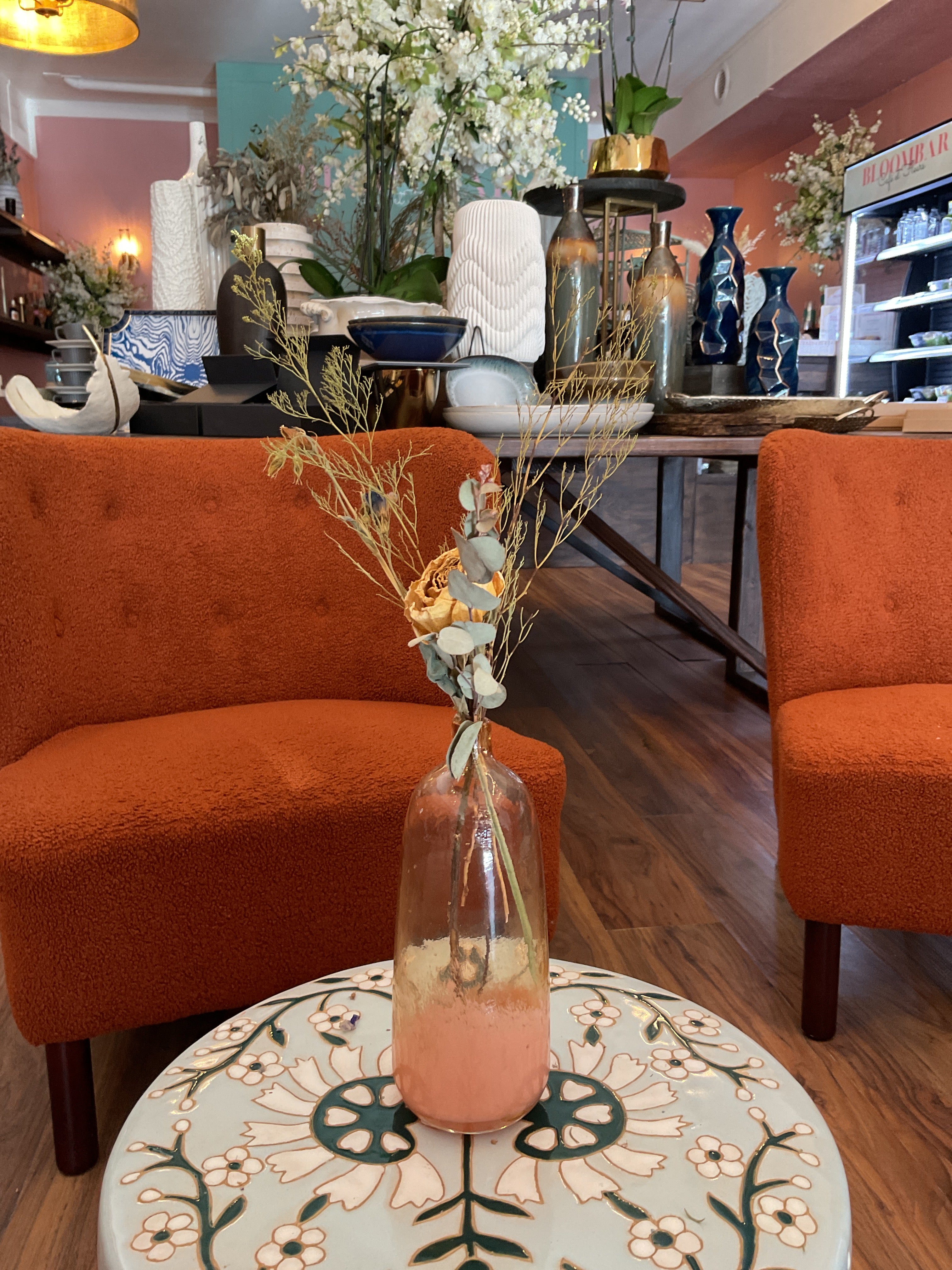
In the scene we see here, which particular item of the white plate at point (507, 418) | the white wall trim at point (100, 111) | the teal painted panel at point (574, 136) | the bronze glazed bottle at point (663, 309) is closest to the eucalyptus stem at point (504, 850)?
the white plate at point (507, 418)

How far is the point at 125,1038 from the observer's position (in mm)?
1335

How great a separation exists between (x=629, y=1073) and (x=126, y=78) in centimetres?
843

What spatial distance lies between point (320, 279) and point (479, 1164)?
2.07 meters

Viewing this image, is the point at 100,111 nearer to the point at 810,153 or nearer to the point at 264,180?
the point at 810,153

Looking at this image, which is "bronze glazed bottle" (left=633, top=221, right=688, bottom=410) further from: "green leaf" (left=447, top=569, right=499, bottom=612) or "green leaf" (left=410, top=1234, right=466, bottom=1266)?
"green leaf" (left=410, top=1234, right=466, bottom=1266)

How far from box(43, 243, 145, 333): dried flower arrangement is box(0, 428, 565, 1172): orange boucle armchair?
6.27 m

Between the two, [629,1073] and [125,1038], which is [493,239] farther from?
[629,1073]

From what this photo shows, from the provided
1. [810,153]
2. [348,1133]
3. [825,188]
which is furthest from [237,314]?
[810,153]

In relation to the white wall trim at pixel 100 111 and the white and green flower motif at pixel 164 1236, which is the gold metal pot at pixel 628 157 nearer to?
the white and green flower motif at pixel 164 1236

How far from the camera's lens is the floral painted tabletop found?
52 centimetres

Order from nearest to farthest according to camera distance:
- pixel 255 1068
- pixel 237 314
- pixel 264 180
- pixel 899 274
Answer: pixel 255 1068, pixel 237 314, pixel 264 180, pixel 899 274

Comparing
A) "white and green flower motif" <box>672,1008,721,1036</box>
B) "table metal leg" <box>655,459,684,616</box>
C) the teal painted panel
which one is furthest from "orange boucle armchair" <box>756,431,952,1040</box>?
the teal painted panel

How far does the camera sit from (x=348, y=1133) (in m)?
0.61

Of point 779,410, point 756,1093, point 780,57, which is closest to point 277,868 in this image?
point 756,1093
